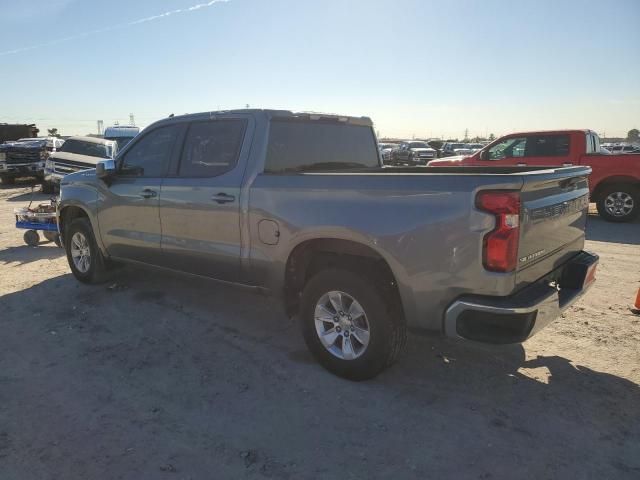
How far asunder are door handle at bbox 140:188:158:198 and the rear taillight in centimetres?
320

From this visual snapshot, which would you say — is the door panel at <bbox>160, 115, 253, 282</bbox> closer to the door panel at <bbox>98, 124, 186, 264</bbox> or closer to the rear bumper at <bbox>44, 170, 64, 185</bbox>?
the door panel at <bbox>98, 124, 186, 264</bbox>

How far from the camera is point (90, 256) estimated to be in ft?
18.8

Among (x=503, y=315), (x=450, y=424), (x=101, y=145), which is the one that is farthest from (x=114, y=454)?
(x=101, y=145)

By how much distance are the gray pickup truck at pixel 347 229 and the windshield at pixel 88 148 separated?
11.3m

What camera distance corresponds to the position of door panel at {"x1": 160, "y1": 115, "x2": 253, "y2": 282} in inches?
156

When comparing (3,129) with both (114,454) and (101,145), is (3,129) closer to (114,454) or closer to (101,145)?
(101,145)

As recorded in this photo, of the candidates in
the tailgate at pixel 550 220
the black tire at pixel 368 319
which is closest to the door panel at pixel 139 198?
the black tire at pixel 368 319

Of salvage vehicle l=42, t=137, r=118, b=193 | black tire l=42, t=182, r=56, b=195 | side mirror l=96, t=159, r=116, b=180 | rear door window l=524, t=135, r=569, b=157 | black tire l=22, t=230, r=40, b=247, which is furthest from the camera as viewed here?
black tire l=42, t=182, r=56, b=195

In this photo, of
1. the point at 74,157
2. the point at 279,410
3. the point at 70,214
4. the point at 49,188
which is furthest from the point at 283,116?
the point at 49,188

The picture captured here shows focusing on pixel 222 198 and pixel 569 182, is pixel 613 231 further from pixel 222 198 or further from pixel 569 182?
pixel 222 198

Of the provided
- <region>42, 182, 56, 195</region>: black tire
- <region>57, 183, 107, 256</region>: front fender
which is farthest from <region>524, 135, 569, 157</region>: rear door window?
<region>42, 182, 56, 195</region>: black tire

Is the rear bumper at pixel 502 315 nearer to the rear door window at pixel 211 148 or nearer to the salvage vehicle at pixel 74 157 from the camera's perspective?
the rear door window at pixel 211 148

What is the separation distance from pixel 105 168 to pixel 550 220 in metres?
4.24

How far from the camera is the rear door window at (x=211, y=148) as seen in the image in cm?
406
